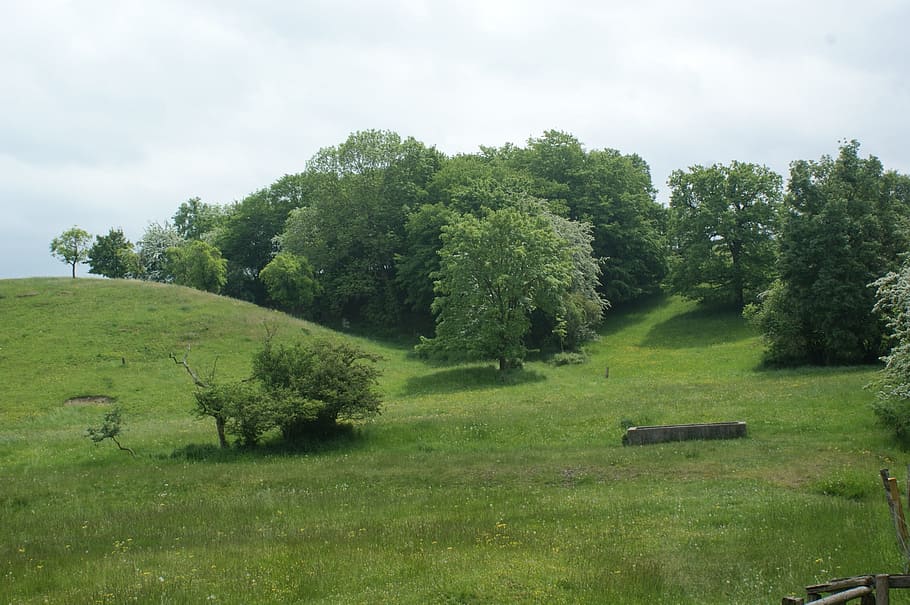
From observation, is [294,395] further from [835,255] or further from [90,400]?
[835,255]

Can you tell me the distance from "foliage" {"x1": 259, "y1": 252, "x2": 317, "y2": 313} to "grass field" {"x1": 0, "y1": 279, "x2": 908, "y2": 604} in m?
27.4

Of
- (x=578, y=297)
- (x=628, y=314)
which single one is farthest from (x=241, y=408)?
(x=628, y=314)

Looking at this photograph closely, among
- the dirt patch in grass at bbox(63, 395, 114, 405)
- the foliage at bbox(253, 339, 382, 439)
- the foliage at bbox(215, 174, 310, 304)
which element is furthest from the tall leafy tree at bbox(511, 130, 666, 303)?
the foliage at bbox(253, 339, 382, 439)

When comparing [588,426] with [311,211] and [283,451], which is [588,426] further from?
[311,211]

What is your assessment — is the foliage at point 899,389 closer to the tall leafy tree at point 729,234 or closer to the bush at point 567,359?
the bush at point 567,359

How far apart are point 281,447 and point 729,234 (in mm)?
52921

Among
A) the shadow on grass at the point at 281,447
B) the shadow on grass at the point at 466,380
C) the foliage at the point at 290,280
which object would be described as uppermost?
the foliage at the point at 290,280

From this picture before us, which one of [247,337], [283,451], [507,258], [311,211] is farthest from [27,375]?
[311,211]

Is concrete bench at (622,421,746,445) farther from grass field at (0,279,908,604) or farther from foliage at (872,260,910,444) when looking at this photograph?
foliage at (872,260,910,444)

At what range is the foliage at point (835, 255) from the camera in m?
41.2

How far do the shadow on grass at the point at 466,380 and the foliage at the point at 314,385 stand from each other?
16173 millimetres

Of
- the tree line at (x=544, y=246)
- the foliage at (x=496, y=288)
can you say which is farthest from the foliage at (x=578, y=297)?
the foliage at (x=496, y=288)

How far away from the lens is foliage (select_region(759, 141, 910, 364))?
41.2m

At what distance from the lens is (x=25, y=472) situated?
24.4 m
